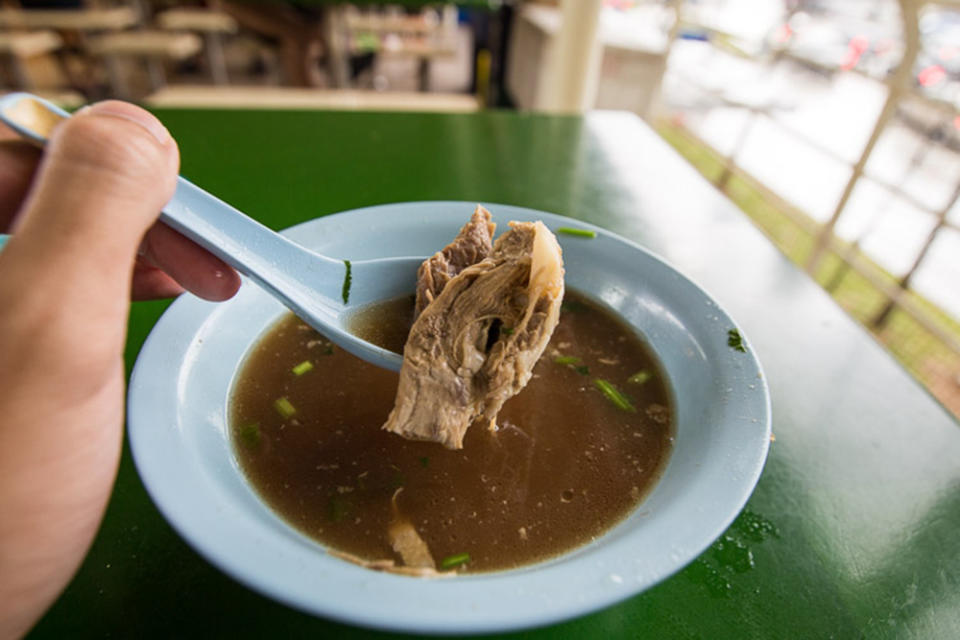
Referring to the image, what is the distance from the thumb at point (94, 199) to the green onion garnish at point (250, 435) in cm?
34

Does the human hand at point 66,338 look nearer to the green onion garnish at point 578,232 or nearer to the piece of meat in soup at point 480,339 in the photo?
the piece of meat in soup at point 480,339

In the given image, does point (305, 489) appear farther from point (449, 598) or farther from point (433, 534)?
point (449, 598)

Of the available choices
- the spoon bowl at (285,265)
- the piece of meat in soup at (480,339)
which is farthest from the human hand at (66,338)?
the piece of meat in soup at (480,339)

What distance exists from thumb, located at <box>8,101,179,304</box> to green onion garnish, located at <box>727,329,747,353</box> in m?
0.79

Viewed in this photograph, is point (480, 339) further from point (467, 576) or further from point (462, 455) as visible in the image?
point (467, 576)

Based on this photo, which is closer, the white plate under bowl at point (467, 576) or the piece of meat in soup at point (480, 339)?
the white plate under bowl at point (467, 576)

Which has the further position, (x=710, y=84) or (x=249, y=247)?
(x=710, y=84)

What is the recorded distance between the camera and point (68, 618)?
0.65 metres

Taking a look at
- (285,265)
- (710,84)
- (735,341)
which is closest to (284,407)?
(285,265)

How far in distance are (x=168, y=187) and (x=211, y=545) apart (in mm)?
382

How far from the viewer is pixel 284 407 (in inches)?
35.7

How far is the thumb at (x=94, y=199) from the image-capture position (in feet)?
1.66

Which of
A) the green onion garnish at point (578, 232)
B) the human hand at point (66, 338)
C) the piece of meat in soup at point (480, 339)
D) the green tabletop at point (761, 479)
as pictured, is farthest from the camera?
the green onion garnish at point (578, 232)

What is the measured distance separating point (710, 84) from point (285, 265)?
233 inches
